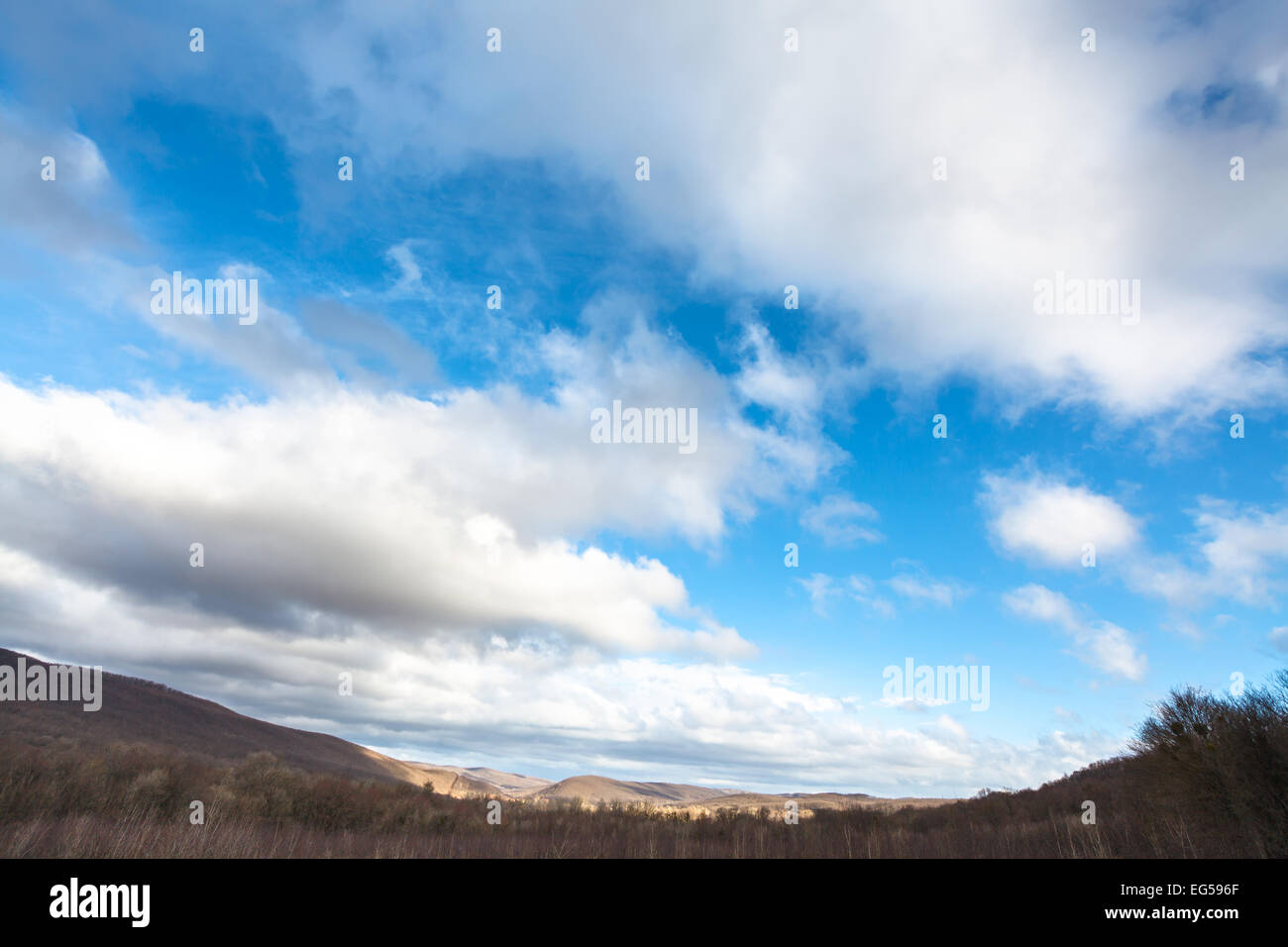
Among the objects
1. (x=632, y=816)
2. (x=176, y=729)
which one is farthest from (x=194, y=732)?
(x=632, y=816)

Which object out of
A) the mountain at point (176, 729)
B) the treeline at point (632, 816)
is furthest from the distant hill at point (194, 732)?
the treeline at point (632, 816)

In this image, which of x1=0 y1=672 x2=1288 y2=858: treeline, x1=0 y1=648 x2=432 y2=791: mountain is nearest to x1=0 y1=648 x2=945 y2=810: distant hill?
x1=0 y1=648 x2=432 y2=791: mountain

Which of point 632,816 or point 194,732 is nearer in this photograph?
point 632,816

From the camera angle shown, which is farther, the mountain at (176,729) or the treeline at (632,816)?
the mountain at (176,729)

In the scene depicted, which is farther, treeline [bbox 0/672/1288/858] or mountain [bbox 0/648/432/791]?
mountain [bbox 0/648/432/791]

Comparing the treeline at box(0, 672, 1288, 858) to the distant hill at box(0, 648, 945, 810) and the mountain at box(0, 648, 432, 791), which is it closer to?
the distant hill at box(0, 648, 945, 810)

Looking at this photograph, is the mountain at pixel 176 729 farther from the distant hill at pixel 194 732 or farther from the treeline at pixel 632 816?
the treeline at pixel 632 816

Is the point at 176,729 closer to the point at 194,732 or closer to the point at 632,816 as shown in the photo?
the point at 194,732
